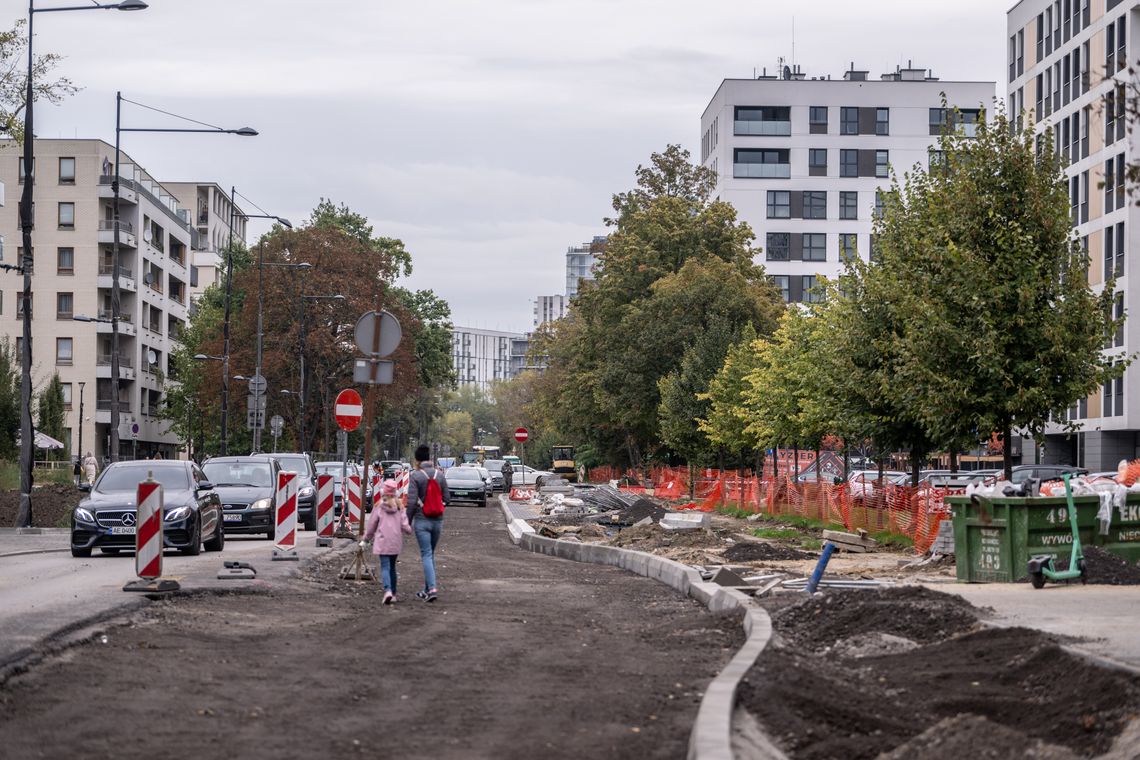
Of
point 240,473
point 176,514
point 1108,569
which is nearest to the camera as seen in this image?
point 1108,569

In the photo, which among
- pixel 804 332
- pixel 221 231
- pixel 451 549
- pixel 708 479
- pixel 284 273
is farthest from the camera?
pixel 221 231

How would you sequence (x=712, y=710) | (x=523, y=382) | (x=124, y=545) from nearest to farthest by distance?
(x=712, y=710) < (x=124, y=545) < (x=523, y=382)

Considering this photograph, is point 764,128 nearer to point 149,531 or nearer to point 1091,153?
point 1091,153

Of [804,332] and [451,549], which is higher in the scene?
[804,332]

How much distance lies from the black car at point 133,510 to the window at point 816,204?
8030cm

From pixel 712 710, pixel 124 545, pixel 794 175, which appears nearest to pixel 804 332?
pixel 124 545

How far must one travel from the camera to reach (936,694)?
9.52 metres

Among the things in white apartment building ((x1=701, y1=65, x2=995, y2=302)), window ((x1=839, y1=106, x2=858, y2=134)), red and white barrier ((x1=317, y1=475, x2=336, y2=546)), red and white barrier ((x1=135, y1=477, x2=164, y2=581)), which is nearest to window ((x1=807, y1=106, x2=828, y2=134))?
white apartment building ((x1=701, y1=65, x2=995, y2=302))

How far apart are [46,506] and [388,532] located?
86.4 ft

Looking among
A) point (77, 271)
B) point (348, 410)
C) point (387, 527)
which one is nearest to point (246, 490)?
point (348, 410)

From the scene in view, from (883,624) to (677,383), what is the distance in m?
47.1

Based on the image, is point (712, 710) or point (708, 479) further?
point (708, 479)

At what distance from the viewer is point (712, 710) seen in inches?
317

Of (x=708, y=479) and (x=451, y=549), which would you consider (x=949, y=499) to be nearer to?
(x=451, y=549)
